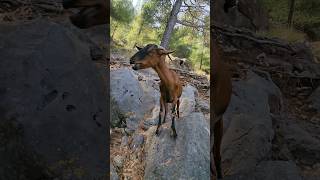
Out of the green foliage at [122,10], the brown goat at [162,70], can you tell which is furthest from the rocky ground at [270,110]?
the green foliage at [122,10]

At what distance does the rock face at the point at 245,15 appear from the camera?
3.38m

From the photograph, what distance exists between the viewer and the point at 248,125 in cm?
335

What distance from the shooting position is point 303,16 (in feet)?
11.6

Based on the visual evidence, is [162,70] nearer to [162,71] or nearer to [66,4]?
[162,71]

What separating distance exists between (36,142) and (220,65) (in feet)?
4.48

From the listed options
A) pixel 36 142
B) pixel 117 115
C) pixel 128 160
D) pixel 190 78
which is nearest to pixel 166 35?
pixel 190 78

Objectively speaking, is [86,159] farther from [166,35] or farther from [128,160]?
[166,35]

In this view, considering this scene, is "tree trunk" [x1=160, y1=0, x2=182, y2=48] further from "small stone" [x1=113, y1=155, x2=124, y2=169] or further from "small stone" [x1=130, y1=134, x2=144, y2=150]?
"small stone" [x1=113, y1=155, x2=124, y2=169]

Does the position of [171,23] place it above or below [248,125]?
above

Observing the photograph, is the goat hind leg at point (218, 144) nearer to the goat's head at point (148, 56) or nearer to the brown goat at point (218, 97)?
the brown goat at point (218, 97)

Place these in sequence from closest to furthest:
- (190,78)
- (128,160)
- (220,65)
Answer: (128,160) → (190,78) → (220,65)

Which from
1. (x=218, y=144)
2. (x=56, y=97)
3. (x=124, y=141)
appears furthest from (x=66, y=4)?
(x=218, y=144)

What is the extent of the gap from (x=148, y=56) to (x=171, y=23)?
314 millimetres

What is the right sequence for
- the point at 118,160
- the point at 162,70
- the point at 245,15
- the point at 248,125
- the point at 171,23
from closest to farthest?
the point at 118,160, the point at 162,70, the point at 171,23, the point at 248,125, the point at 245,15
